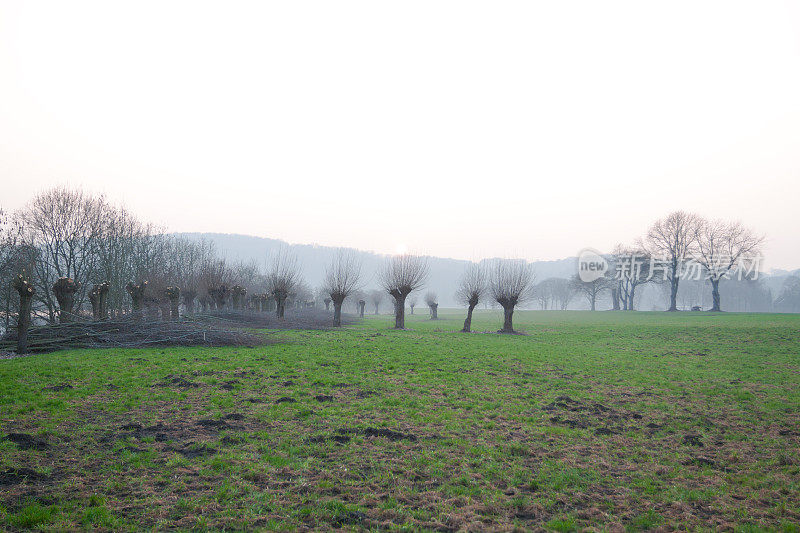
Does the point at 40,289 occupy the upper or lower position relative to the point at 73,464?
upper

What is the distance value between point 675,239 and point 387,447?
237 feet

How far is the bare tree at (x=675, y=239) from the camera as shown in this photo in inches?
2562

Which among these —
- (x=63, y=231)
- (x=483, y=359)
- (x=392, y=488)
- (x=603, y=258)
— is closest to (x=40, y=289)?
(x=63, y=231)

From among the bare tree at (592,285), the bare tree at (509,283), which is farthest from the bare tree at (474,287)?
the bare tree at (592,285)

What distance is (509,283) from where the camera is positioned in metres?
35.5

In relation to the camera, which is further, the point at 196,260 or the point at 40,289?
the point at 196,260

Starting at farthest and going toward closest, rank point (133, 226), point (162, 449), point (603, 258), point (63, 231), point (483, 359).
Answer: point (603, 258) → point (133, 226) → point (63, 231) → point (483, 359) → point (162, 449)

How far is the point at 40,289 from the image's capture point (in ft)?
118

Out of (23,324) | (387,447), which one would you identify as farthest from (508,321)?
(23,324)

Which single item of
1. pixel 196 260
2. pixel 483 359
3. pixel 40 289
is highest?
pixel 196 260

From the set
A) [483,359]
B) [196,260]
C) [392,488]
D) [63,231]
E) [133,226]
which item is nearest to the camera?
[392,488]

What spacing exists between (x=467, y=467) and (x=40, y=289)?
43051 millimetres

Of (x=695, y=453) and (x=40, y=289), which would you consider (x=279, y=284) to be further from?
(x=695, y=453)

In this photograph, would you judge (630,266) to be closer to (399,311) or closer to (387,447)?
(399,311)
